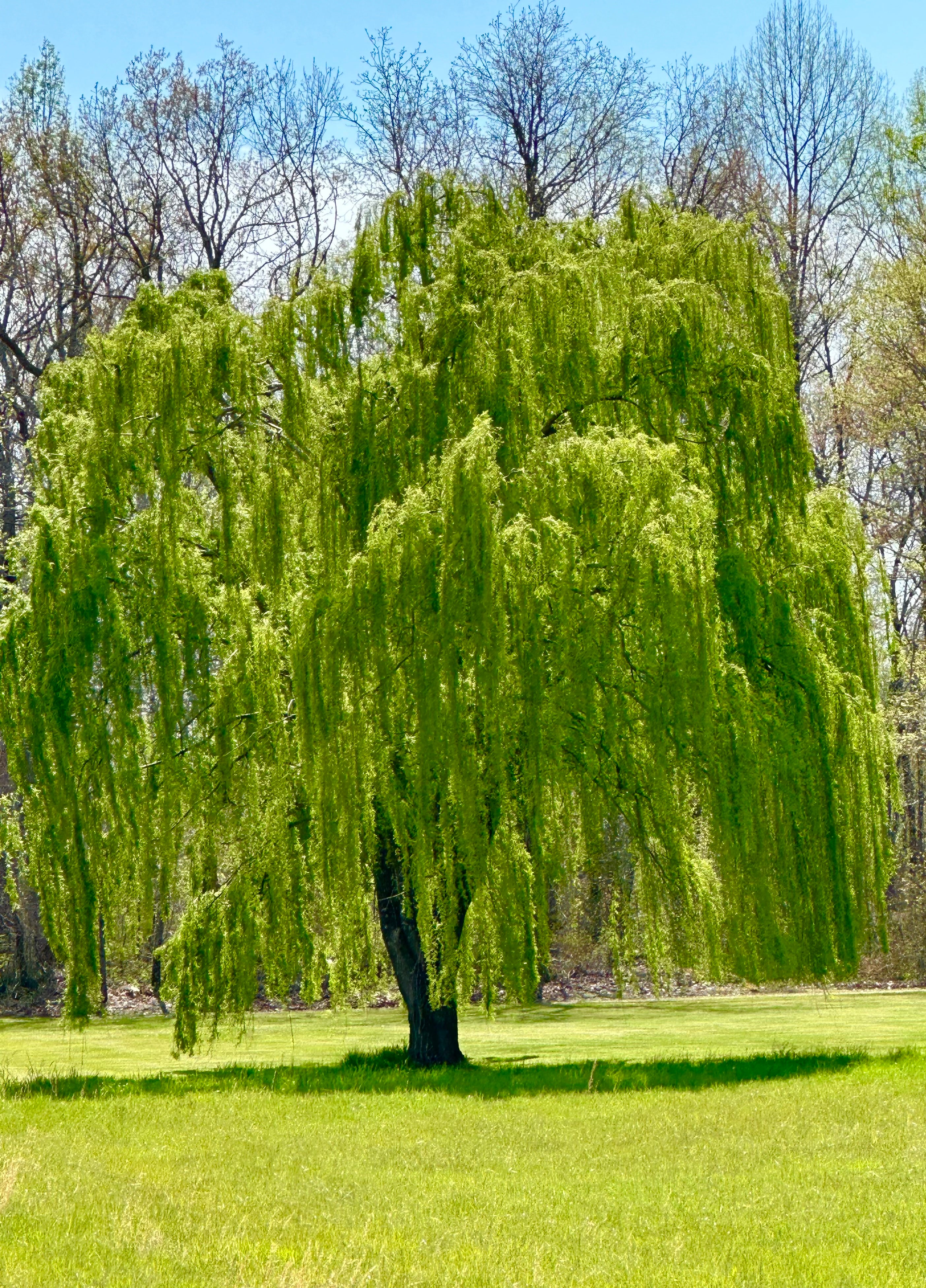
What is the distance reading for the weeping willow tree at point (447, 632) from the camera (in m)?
12.6

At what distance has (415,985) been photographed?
15.2m

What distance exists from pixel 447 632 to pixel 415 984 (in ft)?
14.9

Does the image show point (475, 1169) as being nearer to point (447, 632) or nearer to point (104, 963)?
point (447, 632)

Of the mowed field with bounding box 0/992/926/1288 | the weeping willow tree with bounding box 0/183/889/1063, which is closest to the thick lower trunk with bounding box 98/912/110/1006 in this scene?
the mowed field with bounding box 0/992/926/1288

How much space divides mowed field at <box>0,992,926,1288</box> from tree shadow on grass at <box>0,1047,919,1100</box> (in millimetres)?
59

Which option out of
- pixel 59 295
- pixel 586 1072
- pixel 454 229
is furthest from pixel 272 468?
pixel 59 295

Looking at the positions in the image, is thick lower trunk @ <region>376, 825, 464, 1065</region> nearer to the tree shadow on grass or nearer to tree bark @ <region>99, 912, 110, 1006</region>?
the tree shadow on grass

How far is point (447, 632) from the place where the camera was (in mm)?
12344

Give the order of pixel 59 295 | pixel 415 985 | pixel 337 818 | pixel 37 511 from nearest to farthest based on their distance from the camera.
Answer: pixel 337 818, pixel 37 511, pixel 415 985, pixel 59 295

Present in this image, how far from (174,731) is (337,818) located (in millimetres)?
2379

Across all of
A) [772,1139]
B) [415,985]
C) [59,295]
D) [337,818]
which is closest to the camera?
[772,1139]

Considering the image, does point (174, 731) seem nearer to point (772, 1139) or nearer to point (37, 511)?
point (37, 511)

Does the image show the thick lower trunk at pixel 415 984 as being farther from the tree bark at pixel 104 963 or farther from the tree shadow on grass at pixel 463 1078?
the tree bark at pixel 104 963

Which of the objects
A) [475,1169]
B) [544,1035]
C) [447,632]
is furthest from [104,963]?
[475,1169]
